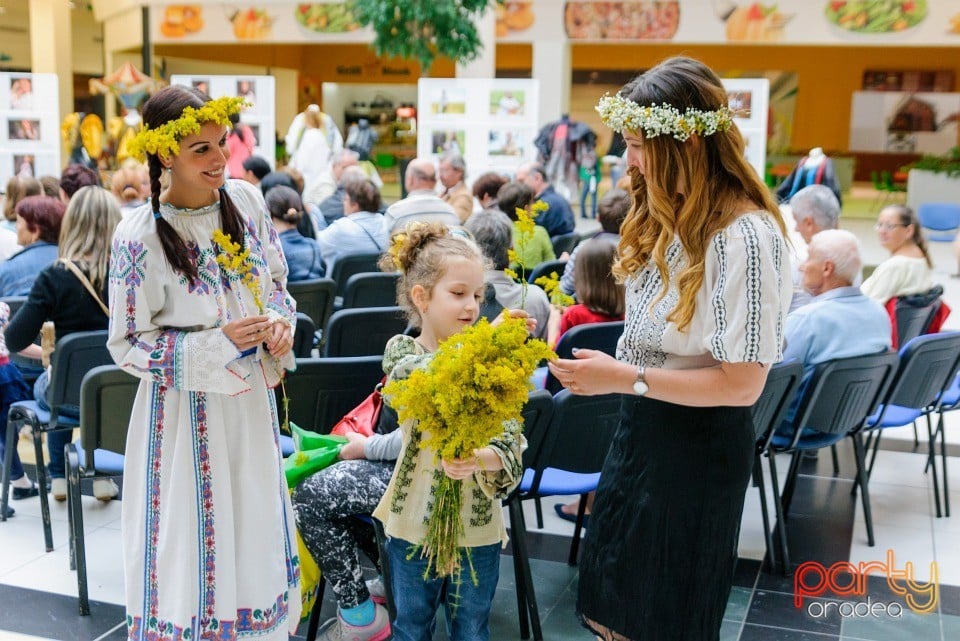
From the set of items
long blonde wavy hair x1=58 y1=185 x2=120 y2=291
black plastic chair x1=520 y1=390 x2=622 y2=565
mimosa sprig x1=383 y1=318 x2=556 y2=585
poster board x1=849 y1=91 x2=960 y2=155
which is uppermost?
poster board x1=849 y1=91 x2=960 y2=155

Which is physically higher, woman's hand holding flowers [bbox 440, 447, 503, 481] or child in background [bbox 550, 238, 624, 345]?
child in background [bbox 550, 238, 624, 345]

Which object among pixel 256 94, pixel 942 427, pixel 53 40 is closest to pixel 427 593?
pixel 942 427

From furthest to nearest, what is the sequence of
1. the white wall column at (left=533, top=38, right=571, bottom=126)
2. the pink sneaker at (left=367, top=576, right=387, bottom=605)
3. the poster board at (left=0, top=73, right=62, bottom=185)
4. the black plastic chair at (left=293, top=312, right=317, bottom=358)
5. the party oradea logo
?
the white wall column at (left=533, top=38, right=571, bottom=126) < the poster board at (left=0, top=73, right=62, bottom=185) < the black plastic chair at (left=293, top=312, right=317, bottom=358) < the party oradea logo < the pink sneaker at (left=367, top=576, right=387, bottom=605)

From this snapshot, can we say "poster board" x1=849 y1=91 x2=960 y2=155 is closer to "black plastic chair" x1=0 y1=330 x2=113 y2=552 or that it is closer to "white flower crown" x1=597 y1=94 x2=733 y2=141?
"black plastic chair" x1=0 y1=330 x2=113 y2=552

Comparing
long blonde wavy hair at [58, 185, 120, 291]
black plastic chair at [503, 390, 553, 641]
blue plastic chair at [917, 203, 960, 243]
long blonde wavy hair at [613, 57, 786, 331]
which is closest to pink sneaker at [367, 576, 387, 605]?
black plastic chair at [503, 390, 553, 641]

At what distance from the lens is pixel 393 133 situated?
2338cm

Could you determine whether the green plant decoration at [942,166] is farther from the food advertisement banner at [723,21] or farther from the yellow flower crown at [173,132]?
the yellow flower crown at [173,132]

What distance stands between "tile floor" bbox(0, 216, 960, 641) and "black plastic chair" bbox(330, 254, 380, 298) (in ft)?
6.66

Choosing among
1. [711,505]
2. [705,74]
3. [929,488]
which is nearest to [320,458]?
[711,505]

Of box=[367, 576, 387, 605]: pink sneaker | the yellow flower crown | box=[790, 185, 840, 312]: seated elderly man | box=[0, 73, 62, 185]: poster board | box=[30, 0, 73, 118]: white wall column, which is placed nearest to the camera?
the yellow flower crown

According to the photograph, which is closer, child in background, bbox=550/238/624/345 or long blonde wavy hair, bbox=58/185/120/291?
long blonde wavy hair, bbox=58/185/120/291

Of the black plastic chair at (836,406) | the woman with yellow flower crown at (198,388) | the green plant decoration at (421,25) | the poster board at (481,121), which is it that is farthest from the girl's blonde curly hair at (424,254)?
the green plant decoration at (421,25)

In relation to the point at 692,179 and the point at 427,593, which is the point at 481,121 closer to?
the point at 427,593

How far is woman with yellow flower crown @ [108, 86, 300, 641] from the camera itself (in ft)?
7.77
